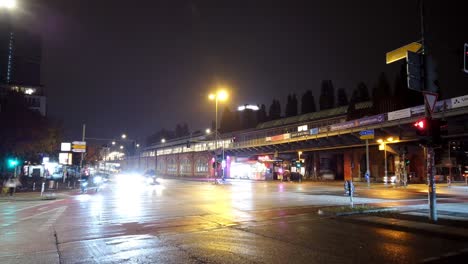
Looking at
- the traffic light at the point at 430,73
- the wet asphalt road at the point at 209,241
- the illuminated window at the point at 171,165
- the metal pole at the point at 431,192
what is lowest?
the wet asphalt road at the point at 209,241

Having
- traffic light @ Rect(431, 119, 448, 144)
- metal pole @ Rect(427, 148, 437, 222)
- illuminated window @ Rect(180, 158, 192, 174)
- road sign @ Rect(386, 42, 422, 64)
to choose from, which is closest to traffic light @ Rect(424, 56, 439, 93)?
road sign @ Rect(386, 42, 422, 64)

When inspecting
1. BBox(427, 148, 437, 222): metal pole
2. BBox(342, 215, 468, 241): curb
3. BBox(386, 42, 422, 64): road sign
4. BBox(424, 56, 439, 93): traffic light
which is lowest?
BBox(342, 215, 468, 241): curb

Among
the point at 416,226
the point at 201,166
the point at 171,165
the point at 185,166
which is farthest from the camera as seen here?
the point at 171,165

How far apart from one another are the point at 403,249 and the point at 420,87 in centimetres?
762

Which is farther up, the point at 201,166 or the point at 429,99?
the point at 429,99

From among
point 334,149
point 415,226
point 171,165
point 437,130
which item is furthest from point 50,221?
point 171,165

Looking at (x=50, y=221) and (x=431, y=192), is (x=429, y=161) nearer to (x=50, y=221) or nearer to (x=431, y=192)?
(x=431, y=192)

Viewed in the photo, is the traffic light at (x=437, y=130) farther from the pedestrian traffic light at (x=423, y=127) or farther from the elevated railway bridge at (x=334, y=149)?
the elevated railway bridge at (x=334, y=149)

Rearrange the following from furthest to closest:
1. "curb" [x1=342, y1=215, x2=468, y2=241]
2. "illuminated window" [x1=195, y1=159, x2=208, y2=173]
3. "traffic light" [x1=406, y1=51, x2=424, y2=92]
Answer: "illuminated window" [x1=195, y1=159, x2=208, y2=173] → "traffic light" [x1=406, y1=51, x2=424, y2=92] → "curb" [x1=342, y1=215, x2=468, y2=241]

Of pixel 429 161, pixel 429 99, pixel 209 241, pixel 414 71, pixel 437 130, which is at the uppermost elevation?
pixel 414 71

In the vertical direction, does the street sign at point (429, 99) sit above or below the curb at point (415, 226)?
above

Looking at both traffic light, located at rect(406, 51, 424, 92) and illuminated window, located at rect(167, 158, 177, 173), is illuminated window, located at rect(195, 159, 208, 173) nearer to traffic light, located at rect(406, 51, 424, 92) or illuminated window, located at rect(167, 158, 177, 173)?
illuminated window, located at rect(167, 158, 177, 173)

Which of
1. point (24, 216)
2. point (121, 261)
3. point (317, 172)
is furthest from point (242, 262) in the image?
point (317, 172)

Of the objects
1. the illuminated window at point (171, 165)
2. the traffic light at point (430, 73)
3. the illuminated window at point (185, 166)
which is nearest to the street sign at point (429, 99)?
the traffic light at point (430, 73)
